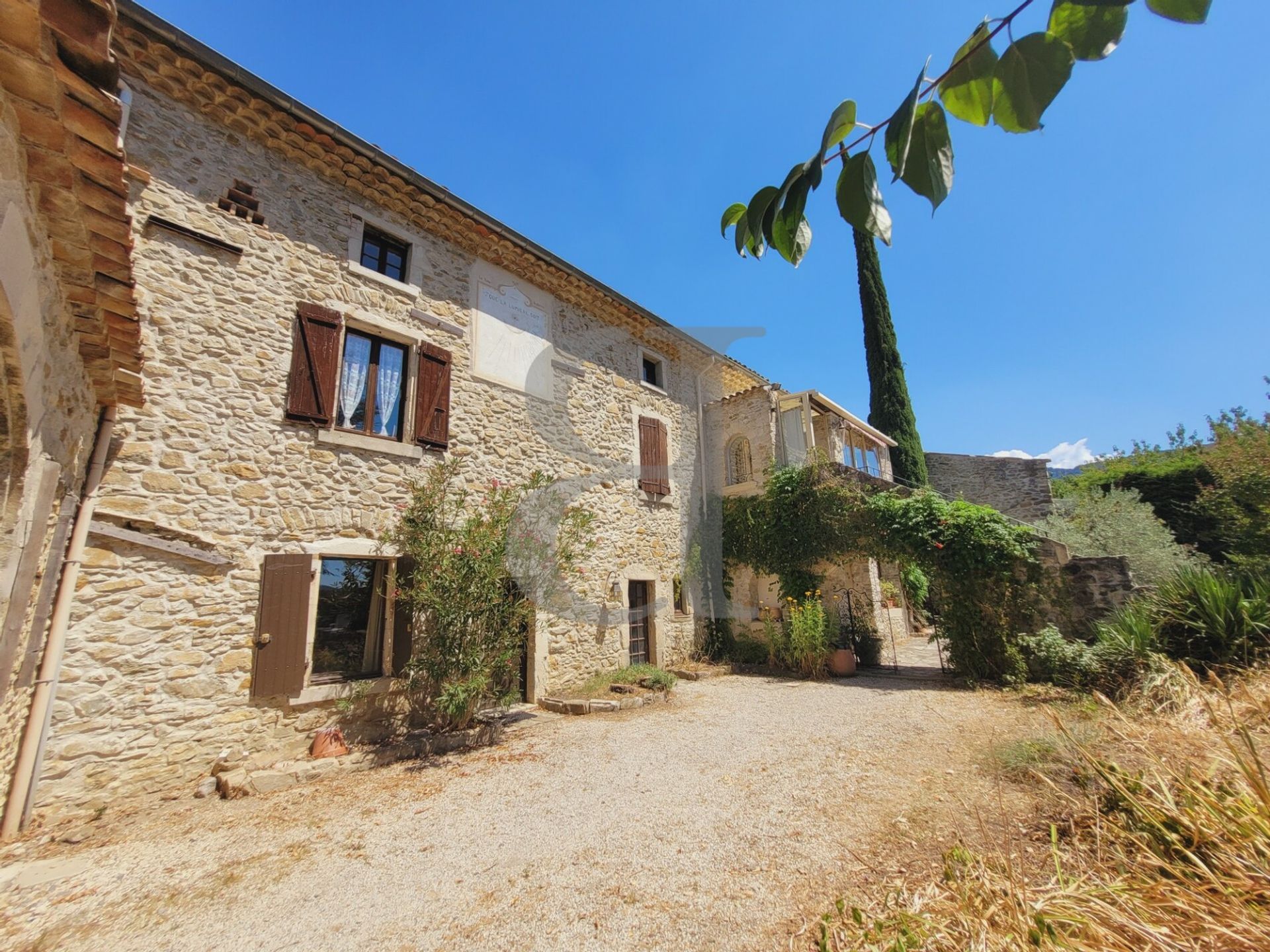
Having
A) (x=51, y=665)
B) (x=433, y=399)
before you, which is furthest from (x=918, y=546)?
(x=51, y=665)

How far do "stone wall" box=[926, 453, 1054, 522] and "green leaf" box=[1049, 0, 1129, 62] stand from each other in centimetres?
1723

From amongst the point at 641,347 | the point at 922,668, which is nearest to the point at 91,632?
the point at 641,347

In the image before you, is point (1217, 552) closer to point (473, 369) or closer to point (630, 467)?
point (630, 467)

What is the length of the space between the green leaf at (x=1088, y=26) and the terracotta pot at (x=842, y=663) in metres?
9.83

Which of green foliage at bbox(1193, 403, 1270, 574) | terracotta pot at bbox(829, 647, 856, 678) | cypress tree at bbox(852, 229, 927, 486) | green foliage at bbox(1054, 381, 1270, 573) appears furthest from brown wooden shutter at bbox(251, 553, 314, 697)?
cypress tree at bbox(852, 229, 927, 486)

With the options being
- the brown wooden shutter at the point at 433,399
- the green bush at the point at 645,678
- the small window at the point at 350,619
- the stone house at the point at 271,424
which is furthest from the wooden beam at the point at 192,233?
the green bush at the point at 645,678

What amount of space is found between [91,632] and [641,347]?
349 inches

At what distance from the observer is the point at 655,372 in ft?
37.1

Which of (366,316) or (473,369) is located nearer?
(366,316)

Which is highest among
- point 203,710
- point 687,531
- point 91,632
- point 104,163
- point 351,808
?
point 104,163

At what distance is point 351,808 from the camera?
4.25 m

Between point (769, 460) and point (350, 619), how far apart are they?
831 centimetres

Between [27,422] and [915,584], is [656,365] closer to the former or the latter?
[915,584]

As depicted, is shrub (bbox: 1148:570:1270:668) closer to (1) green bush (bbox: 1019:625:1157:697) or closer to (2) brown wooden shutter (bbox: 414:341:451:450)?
(1) green bush (bbox: 1019:625:1157:697)
